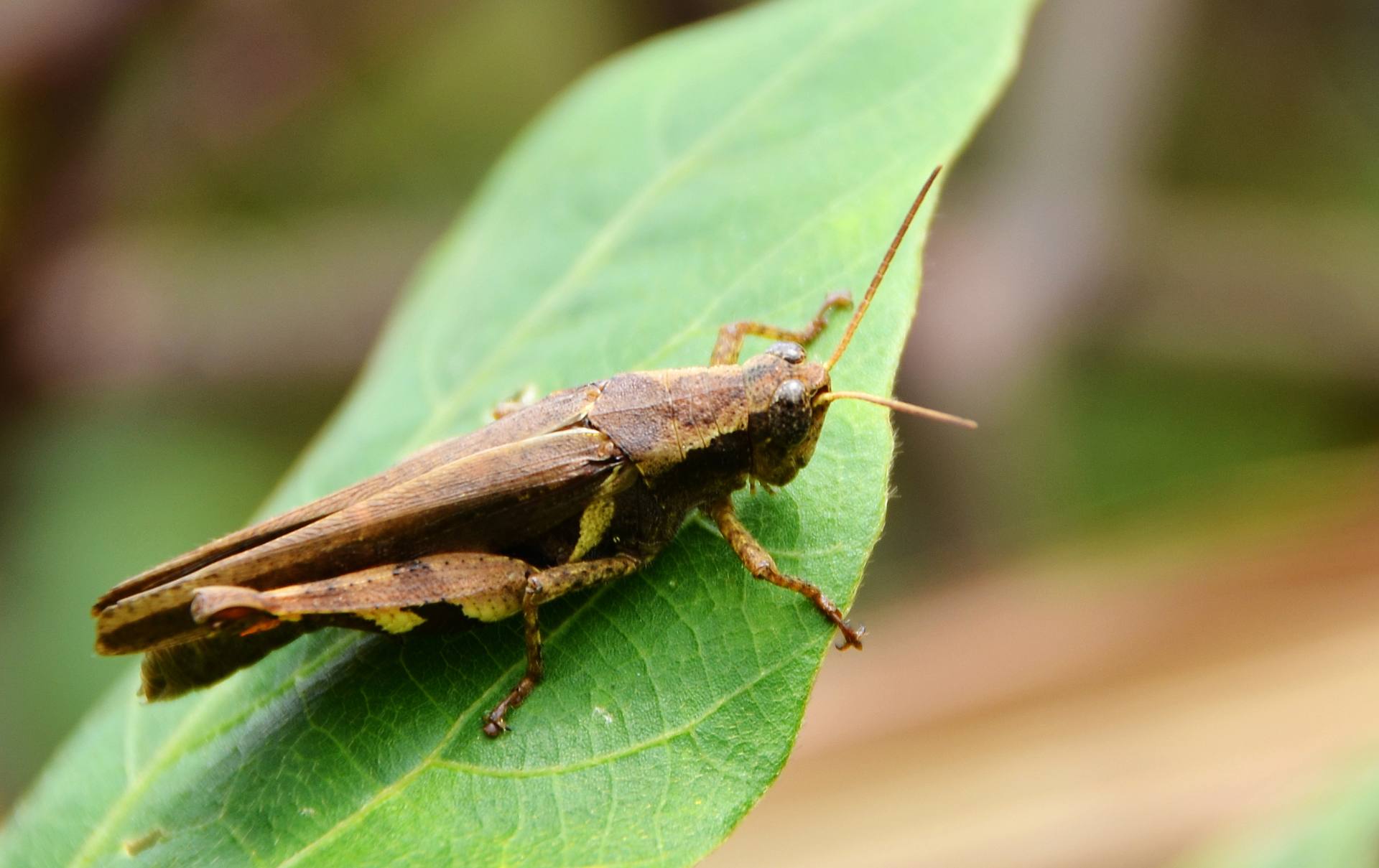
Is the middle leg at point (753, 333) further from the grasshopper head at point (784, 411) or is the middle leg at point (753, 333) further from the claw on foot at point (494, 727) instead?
the claw on foot at point (494, 727)

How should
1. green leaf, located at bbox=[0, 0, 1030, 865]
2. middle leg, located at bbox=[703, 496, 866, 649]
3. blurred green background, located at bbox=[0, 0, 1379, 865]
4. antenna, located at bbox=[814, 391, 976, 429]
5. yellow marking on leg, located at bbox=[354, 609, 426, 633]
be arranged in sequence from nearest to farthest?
green leaf, located at bbox=[0, 0, 1030, 865] < middle leg, located at bbox=[703, 496, 866, 649] < antenna, located at bbox=[814, 391, 976, 429] < yellow marking on leg, located at bbox=[354, 609, 426, 633] < blurred green background, located at bbox=[0, 0, 1379, 865]

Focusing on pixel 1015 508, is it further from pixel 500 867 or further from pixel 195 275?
pixel 195 275

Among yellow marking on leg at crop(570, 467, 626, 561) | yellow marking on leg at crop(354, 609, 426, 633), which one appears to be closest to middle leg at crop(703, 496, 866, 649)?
yellow marking on leg at crop(570, 467, 626, 561)

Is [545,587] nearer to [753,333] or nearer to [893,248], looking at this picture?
[753,333]

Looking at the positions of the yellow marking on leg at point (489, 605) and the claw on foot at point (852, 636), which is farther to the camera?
the yellow marking on leg at point (489, 605)

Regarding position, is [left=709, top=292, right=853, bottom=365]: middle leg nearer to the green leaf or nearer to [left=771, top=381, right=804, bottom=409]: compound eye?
the green leaf

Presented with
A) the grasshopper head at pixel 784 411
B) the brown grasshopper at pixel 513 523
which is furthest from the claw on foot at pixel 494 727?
the grasshopper head at pixel 784 411

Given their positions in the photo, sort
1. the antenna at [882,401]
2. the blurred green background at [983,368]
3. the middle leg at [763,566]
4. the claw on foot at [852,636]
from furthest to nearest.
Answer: the blurred green background at [983,368] → the claw on foot at [852,636] → the antenna at [882,401] → the middle leg at [763,566]
